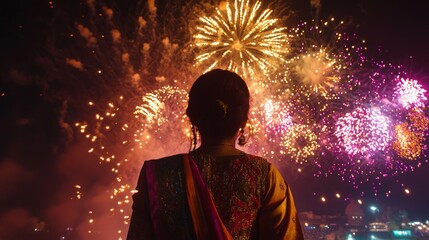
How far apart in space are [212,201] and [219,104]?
1.82 ft

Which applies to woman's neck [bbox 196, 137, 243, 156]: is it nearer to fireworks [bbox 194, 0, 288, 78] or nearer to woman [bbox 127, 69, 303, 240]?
woman [bbox 127, 69, 303, 240]

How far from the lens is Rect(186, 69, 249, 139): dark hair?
191cm

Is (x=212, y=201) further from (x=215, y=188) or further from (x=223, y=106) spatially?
(x=223, y=106)

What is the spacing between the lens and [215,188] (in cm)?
178

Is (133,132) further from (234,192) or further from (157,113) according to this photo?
(234,192)

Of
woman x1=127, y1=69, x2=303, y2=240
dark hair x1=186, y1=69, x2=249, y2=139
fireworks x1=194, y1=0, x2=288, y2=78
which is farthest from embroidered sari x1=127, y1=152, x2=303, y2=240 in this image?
fireworks x1=194, y1=0, x2=288, y2=78

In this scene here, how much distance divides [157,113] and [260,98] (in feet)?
17.9

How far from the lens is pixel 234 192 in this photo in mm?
1784

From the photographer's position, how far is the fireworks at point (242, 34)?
13023 millimetres

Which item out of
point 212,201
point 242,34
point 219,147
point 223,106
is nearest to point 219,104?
point 223,106

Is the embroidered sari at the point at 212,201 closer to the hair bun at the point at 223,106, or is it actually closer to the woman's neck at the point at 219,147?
the woman's neck at the point at 219,147

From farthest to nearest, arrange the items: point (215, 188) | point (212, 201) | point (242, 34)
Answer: point (242, 34) → point (215, 188) → point (212, 201)

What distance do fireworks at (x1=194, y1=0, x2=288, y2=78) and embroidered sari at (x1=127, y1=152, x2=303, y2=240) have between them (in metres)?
11.8

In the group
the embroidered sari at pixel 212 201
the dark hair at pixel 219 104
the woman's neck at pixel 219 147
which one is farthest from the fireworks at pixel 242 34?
the embroidered sari at pixel 212 201
